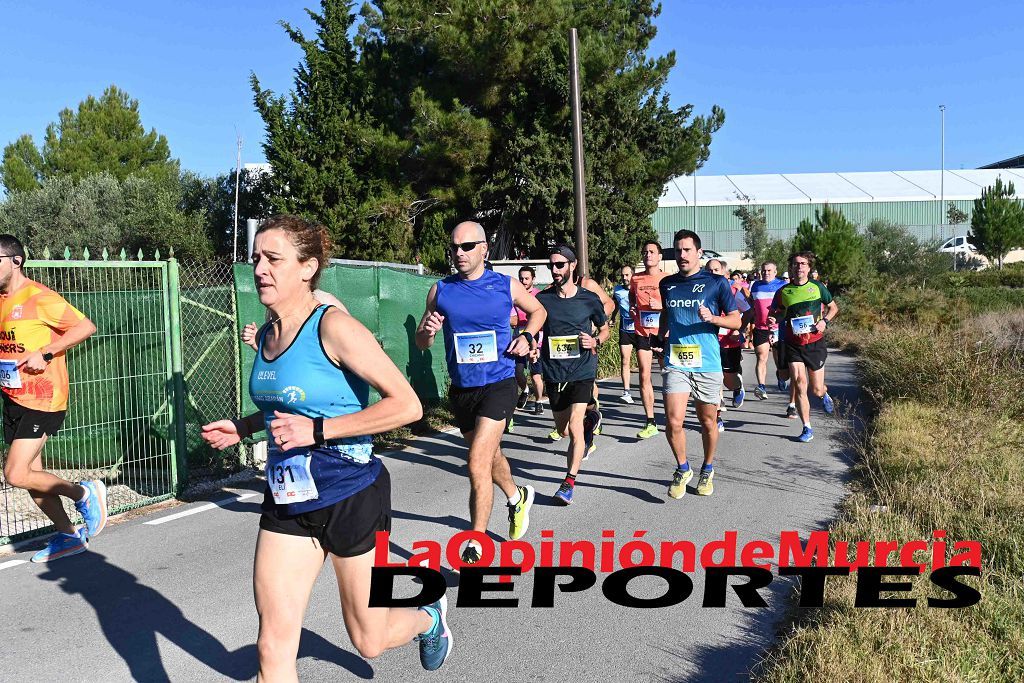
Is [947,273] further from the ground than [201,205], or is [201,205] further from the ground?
[201,205]

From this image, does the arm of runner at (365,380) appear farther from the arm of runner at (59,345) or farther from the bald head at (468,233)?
the arm of runner at (59,345)

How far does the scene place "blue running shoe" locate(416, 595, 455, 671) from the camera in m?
3.74

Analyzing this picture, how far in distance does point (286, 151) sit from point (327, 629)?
80.1 ft

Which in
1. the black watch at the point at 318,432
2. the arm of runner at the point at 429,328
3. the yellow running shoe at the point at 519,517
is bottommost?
the yellow running shoe at the point at 519,517

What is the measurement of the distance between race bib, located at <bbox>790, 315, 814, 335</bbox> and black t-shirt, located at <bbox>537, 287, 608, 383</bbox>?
299cm

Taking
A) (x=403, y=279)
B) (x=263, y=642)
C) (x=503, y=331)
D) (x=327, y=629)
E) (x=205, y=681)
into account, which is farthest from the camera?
(x=403, y=279)

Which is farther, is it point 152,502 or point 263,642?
point 152,502

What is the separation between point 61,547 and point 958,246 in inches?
2358

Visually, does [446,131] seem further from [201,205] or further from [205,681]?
[205,681]

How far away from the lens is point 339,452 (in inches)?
124

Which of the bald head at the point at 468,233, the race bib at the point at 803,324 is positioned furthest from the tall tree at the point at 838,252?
the bald head at the point at 468,233

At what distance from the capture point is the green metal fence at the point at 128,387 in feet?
23.9

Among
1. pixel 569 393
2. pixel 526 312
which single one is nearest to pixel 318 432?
pixel 526 312

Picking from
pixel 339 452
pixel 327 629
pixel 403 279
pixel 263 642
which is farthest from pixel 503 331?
pixel 403 279
